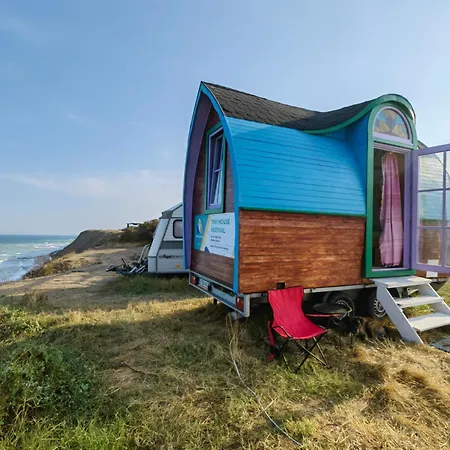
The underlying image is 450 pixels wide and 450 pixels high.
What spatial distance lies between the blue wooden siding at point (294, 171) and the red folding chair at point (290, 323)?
1.31 m

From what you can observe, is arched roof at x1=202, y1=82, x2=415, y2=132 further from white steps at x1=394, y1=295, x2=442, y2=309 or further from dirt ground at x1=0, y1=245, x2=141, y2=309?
dirt ground at x1=0, y1=245, x2=141, y2=309

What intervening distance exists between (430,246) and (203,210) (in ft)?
15.0

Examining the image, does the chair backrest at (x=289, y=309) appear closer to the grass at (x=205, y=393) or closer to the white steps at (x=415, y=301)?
the grass at (x=205, y=393)

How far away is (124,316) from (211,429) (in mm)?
3930

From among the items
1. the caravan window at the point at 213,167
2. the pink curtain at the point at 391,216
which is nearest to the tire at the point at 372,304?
the pink curtain at the point at 391,216

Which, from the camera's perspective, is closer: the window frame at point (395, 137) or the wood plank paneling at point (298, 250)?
the wood plank paneling at point (298, 250)

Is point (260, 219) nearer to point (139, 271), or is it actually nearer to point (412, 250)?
point (412, 250)

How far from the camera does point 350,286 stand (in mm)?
5512

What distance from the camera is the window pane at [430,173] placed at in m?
6.07

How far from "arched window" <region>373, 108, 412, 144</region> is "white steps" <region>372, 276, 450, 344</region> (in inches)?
105

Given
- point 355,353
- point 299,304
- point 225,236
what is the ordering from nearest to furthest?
1. point 355,353
2. point 299,304
3. point 225,236

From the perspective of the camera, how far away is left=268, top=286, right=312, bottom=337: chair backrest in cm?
452

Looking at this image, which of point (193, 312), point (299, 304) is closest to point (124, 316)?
point (193, 312)

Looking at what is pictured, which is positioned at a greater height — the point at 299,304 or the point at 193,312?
the point at 299,304
